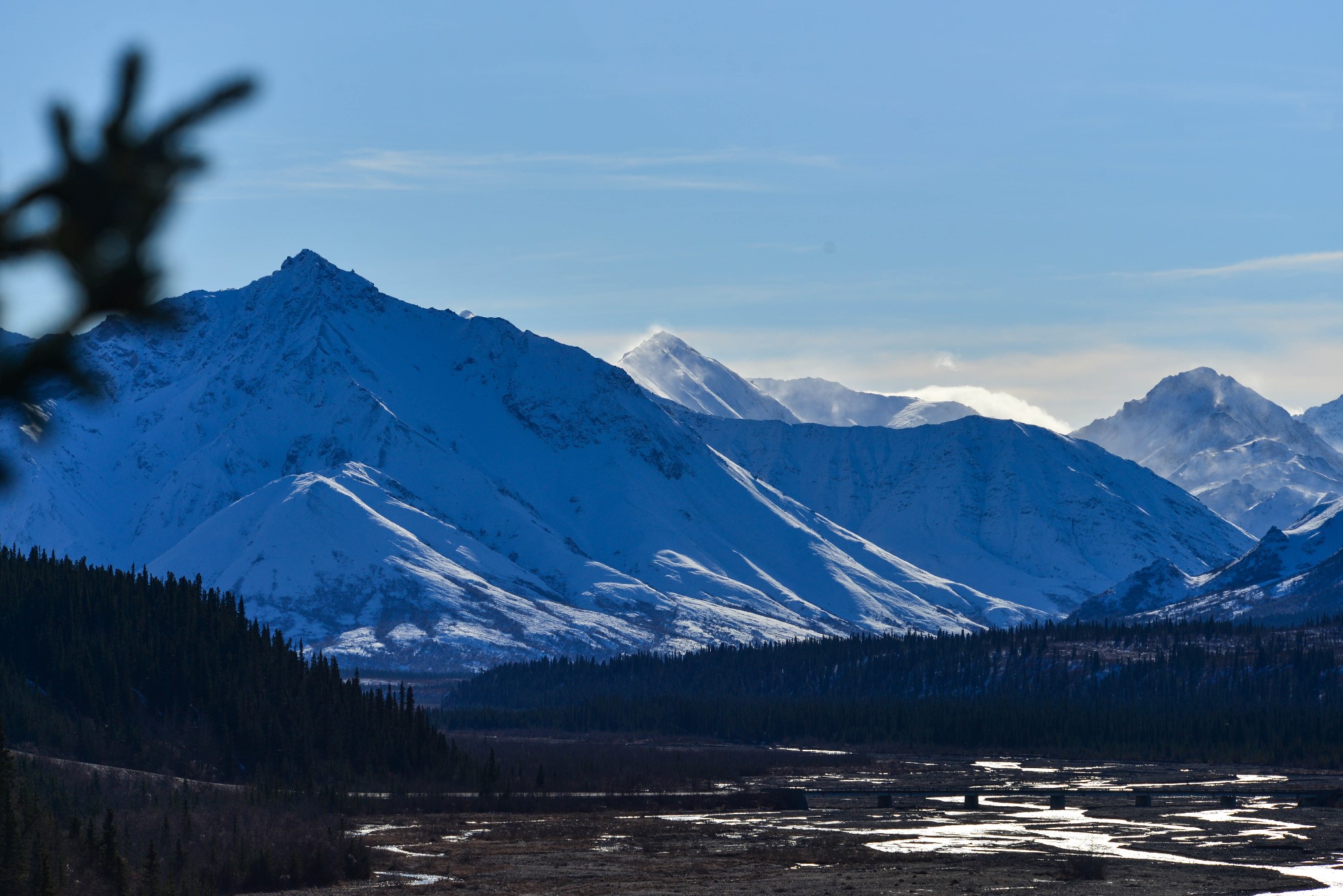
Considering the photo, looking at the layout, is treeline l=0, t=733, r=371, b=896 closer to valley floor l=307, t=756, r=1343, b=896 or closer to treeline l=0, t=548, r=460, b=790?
valley floor l=307, t=756, r=1343, b=896

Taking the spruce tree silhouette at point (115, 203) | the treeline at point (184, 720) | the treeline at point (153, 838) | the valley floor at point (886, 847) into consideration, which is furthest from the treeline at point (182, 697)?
the spruce tree silhouette at point (115, 203)

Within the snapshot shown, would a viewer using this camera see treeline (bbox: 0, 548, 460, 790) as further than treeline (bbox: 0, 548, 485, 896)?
Yes

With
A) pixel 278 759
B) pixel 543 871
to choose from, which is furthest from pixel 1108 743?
pixel 543 871

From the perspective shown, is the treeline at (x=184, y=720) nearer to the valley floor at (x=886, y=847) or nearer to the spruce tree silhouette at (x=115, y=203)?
the valley floor at (x=886, y=847)

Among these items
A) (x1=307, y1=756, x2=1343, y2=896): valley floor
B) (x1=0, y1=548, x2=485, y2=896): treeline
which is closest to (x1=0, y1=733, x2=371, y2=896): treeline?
(x1=0, y1=548, x2=485, y2=896): treeline

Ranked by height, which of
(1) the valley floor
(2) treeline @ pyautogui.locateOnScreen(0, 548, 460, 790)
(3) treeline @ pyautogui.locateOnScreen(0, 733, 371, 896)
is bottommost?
(1) the valley floor

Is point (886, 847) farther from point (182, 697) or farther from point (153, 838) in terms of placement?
point (182, 697)

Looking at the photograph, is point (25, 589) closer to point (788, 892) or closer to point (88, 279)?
point (788, 892)

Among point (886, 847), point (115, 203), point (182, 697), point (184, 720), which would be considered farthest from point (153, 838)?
point (115, 203)
